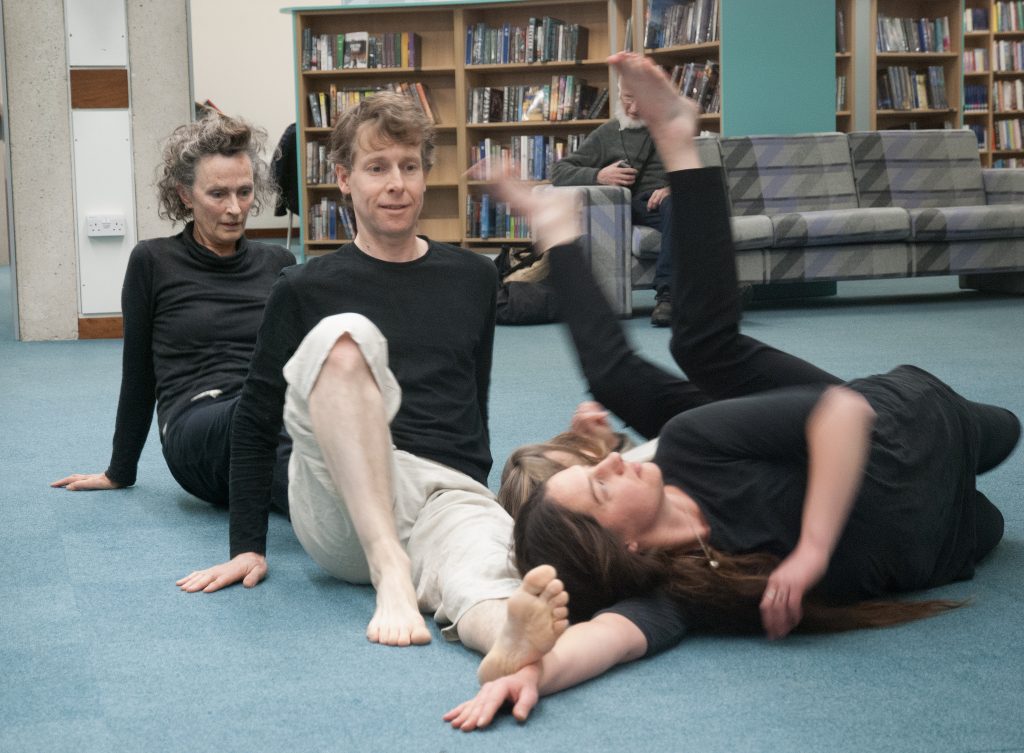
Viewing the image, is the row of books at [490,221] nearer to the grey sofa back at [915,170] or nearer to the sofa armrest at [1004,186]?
the grey sofa back at [915,170]

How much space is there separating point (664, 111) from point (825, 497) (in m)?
0.65

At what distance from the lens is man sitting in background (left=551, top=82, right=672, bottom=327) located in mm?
5387

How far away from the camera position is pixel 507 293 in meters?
5.54

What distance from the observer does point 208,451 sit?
86.2 inches

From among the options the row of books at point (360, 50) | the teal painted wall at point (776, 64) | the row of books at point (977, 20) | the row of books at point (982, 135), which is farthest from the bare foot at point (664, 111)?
the row of books at point (977, 20)

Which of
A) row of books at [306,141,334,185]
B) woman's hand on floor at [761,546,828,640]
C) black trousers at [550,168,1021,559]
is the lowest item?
woman's hand on floor at [761,546,828,640]

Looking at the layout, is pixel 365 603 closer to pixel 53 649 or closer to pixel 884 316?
pixel 53 649

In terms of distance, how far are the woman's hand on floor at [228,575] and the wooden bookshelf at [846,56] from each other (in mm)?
6520

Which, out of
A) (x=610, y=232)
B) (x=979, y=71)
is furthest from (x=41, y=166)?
(x=979, y=71)

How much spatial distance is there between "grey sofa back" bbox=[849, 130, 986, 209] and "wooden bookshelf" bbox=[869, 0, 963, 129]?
202 cm

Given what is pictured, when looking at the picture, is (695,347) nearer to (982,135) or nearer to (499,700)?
(499,700)

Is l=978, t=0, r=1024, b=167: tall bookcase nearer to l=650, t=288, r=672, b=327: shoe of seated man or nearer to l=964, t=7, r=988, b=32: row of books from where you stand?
l=964, t=7, r=988, b=32: row of books

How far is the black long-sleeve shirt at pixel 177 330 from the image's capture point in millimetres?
2375

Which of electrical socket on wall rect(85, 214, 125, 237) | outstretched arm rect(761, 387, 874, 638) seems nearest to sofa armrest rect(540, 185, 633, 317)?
electrical socket on wall rect(85, 214, 125, 237)
